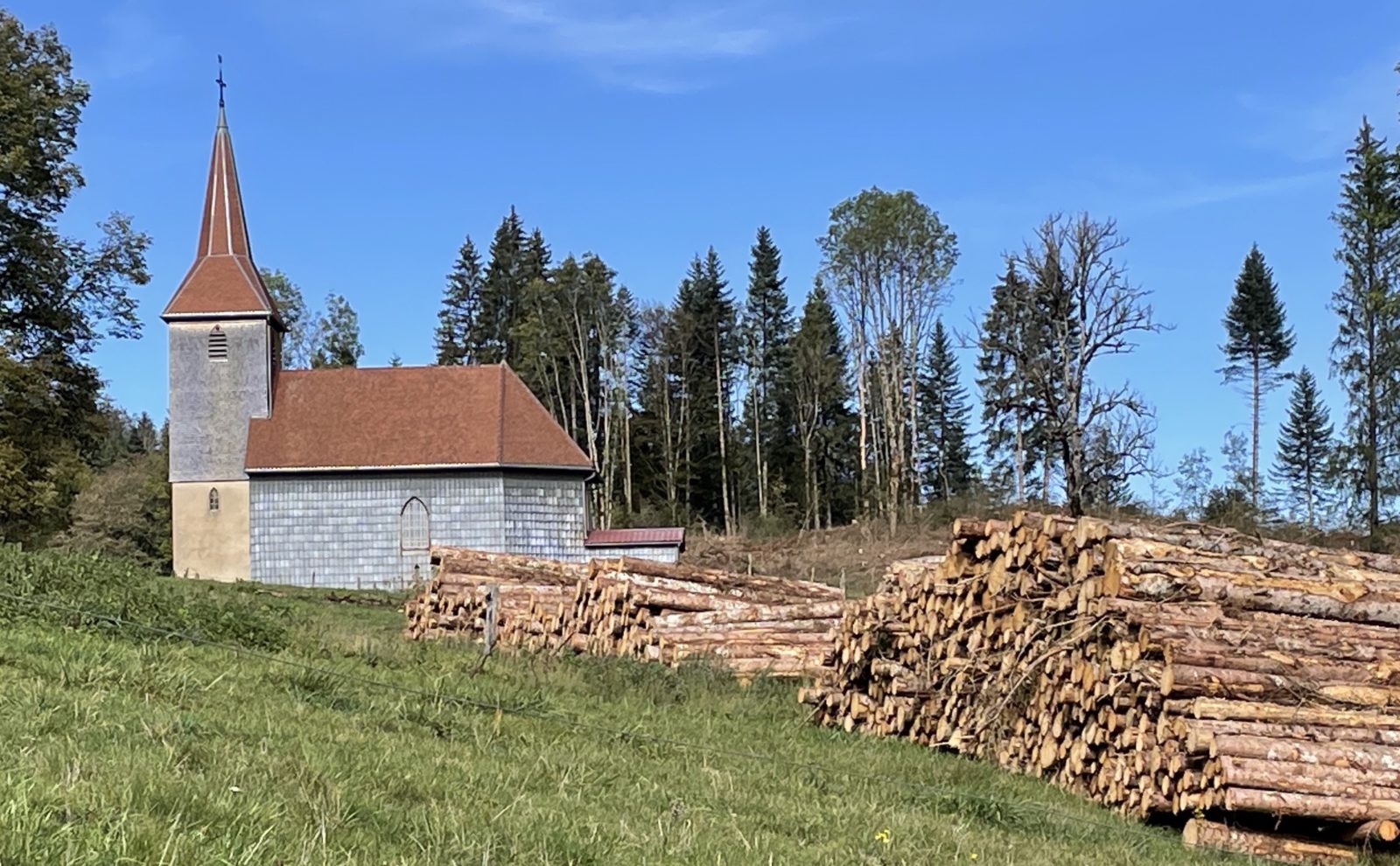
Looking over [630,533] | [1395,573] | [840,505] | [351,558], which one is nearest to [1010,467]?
[840,505]

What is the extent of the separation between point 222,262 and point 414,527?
11.4 meters

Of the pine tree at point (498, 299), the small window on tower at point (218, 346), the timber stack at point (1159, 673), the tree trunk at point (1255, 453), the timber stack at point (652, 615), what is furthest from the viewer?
the pine tree at point (498, 299)

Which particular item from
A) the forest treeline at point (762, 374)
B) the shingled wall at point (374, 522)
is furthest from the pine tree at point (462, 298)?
the shingled wall at point (374, 522)

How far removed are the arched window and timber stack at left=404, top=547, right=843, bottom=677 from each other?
741 inches

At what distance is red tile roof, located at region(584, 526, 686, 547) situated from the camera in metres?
35.1

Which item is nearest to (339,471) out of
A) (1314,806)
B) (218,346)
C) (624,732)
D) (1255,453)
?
(218,346)

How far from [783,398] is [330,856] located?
5854cm

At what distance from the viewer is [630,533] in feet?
119

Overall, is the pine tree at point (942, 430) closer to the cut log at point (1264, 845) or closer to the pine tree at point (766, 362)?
the pine tree at point (766, 362)

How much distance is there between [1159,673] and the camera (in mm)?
8719

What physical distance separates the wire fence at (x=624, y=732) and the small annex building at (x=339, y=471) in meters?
25.5

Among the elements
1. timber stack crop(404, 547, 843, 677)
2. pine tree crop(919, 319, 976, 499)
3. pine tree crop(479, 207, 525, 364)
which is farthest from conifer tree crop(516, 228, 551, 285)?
timber stack crop(404, 547, 843, 677)

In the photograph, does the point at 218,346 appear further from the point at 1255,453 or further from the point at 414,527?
the point at 1255,453

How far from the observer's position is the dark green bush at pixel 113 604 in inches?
389
